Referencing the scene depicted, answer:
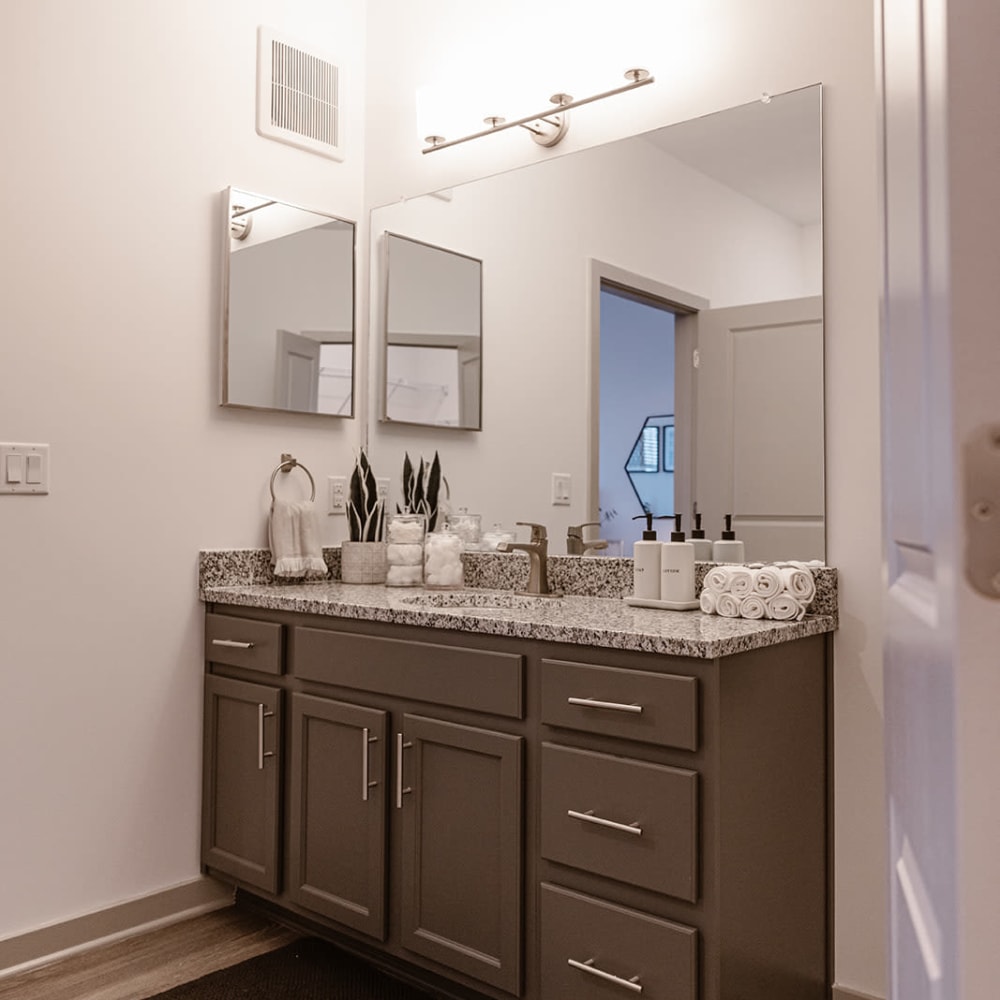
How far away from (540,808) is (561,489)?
92 cm

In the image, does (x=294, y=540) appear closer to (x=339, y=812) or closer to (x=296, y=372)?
(x=296, y=372)

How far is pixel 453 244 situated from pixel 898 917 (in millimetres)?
2257

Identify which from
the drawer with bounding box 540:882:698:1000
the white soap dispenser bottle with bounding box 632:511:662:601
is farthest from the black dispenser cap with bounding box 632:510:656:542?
the drawer with bounding box 540:882:698:1000

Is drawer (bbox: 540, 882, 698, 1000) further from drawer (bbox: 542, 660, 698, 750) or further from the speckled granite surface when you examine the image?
the speckled granite surface

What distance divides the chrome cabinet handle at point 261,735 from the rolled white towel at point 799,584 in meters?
1.24

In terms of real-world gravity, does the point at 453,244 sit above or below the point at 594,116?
below

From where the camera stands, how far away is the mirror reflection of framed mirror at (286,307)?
2.58 m

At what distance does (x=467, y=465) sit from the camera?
2.74m

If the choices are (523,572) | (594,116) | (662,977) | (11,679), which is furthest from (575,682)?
(594,116)

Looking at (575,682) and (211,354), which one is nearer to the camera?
(575,682)

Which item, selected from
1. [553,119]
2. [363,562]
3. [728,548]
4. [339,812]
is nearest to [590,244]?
[553,119]

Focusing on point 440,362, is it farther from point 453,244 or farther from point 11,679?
point 11,679

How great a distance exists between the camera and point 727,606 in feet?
6.33

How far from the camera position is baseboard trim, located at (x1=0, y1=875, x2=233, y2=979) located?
7.16 ft
